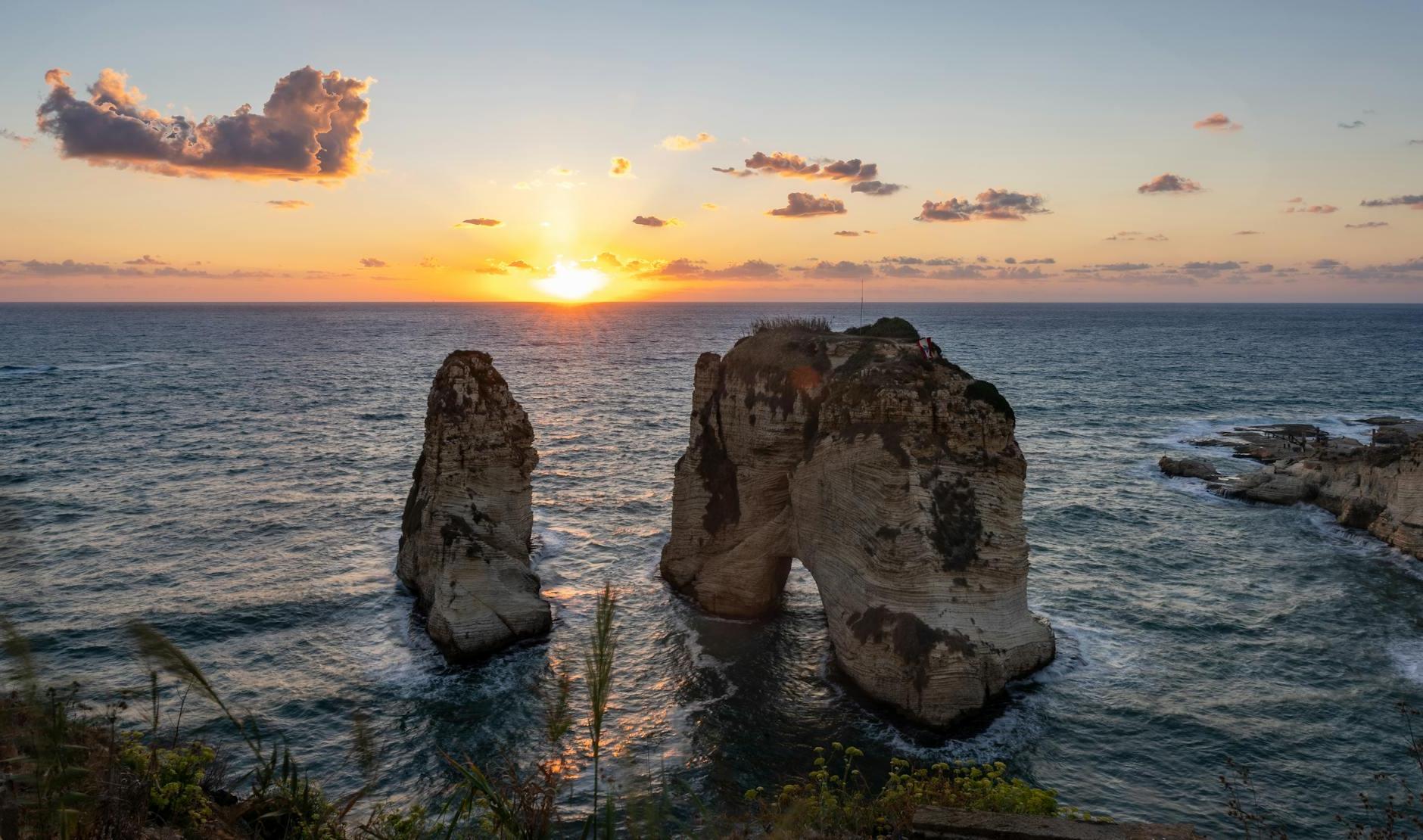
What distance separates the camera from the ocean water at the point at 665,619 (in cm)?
2223

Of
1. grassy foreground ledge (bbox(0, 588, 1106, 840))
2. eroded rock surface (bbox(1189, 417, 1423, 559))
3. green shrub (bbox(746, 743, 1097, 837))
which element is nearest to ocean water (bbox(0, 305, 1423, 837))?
grassy foreground ledge (bbox(0, 588, 1106, 840))

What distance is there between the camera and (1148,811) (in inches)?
786

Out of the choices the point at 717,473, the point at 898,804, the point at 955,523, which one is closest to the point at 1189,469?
the point at 717,473

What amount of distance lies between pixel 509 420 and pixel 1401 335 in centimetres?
23334

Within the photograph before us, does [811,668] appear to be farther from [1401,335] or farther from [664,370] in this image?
[1401,335]

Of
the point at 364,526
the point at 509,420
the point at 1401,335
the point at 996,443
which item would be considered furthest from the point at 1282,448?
the point at 1401,335

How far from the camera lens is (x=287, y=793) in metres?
7.73

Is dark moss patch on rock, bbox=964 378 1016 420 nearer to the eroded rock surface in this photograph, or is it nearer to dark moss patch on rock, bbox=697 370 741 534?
dark moss patch on rock, bbox=697 370 741 534

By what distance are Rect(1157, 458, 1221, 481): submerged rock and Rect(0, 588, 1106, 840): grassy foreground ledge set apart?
38.6 meters

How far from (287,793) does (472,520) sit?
23188 millimetres

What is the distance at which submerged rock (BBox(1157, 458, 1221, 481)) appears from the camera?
171 ft

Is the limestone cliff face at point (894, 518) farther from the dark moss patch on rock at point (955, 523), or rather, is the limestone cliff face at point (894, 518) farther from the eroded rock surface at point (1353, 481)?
the eroded rock surface at point (1353, 481)

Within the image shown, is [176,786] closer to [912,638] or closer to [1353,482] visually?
[912,638]

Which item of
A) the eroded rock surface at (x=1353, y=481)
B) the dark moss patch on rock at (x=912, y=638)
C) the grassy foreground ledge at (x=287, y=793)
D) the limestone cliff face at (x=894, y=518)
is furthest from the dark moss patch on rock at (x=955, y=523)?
the eroded rock surface at (x=1353, y=481)
